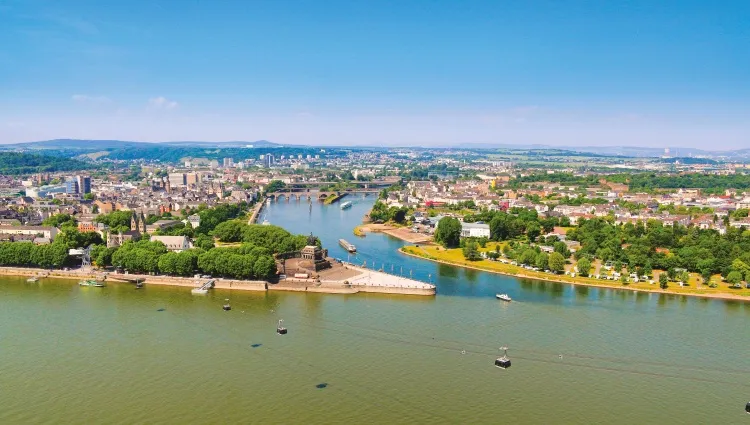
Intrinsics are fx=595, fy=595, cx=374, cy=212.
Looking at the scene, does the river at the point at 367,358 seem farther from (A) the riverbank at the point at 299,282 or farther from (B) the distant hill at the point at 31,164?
(B) the distant hill at the point at 31,164

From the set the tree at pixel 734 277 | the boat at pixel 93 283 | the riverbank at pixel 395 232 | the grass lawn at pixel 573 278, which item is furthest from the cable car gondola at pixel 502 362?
the riverbank at pixel 395 232

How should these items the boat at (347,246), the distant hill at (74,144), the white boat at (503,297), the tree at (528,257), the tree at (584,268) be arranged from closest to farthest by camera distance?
the white boat at (503,297) → the tree at (584,268) → the tree at (528,257) → the boat at (347,246) → the distant hill at (74,144)

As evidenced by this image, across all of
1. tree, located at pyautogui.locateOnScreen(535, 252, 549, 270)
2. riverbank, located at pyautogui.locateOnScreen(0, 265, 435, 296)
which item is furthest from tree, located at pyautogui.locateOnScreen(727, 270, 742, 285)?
riverbank, located at pyautogui.locateOnScreen(0, 265, 435, 296)

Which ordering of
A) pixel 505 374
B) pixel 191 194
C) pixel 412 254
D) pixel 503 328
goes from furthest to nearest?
1. pixel 191 194
2. pixel 412 254
3. pixel 503 328
4. pixel 505 374

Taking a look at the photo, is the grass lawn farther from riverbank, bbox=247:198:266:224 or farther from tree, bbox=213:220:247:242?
riverbank, bbox=247:198:266:224

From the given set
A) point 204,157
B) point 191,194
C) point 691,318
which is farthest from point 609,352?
point 204,157

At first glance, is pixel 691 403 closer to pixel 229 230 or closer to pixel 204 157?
pixel 229 230
